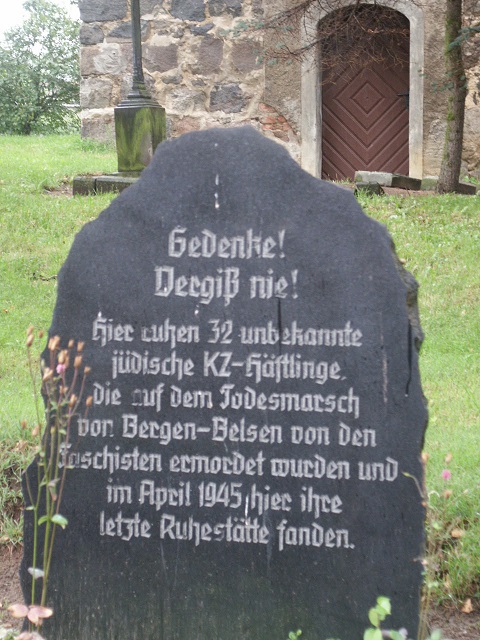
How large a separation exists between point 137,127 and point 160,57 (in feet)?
11.5

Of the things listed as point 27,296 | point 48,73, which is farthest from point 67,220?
point 48,73

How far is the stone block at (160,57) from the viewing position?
11.2 metres

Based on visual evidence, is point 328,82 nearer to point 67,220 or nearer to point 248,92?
point 248,92

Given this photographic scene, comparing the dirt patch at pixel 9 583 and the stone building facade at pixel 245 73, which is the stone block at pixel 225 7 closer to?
the stone building facade at pixel 245 73

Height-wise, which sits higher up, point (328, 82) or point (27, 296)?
point (328, 82)

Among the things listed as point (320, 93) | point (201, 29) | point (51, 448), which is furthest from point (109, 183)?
point (51, 448)

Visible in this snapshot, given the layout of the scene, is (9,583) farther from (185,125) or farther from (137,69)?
(185,125)

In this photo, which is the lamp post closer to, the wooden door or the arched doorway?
the arched doorway

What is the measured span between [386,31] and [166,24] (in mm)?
2658

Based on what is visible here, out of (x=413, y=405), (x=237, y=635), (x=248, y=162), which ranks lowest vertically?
(x=237, y=635)

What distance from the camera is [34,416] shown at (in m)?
4.15

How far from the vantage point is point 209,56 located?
11094mm

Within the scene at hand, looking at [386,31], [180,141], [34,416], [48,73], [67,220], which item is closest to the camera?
[180,141]

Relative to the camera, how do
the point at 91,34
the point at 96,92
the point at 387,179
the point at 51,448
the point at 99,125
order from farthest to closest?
the point at 99,125 → the point at 96,92 → the point at 91,34 → the point at 387,179 → the point at 51,448
